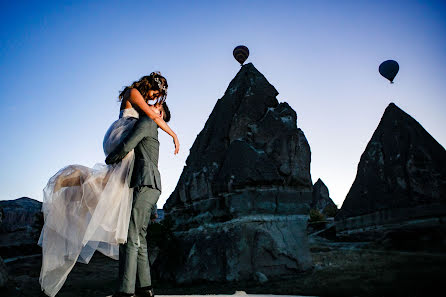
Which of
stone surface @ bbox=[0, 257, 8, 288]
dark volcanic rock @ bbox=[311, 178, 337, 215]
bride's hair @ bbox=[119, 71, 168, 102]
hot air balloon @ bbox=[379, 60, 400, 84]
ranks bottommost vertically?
stone surface @ bbox=[0, 257, 8, 288]

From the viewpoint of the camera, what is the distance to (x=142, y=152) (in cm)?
251

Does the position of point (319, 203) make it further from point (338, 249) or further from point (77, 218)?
point (77, 218)

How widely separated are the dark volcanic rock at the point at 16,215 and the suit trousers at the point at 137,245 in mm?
12426

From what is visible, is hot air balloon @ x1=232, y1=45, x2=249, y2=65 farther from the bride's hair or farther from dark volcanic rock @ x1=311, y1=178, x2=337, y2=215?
dark volcanic rock @ x1=311, y1=178, x2=337, y2=215

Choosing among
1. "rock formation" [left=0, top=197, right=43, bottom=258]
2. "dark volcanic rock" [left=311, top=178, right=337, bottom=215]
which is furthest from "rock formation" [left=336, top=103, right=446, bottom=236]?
"dark volcanic rock" [left=311, top=178, right=337, bottom=215]

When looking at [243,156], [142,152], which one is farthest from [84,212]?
[243,156]

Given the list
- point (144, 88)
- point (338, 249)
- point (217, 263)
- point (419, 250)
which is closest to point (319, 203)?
point (338, 249)

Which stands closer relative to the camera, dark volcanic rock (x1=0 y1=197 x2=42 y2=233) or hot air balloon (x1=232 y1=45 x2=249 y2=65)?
dark volcanic rock (x1=0 y1=197 x2=42 y2=233)

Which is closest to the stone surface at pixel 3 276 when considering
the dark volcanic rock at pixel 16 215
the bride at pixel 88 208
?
the dark volcanic rock at pixel 16 215

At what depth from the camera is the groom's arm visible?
237cm

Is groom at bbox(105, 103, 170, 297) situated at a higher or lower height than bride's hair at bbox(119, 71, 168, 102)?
lower

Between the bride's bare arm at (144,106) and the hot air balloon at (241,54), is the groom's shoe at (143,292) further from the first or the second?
the hot air balloon at (241,54)

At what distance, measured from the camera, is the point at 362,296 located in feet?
15.8

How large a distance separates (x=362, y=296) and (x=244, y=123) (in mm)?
5324
